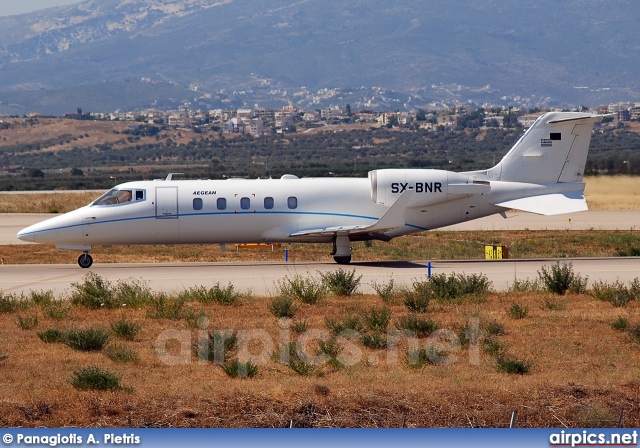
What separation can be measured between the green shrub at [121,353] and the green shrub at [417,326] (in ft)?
16.4

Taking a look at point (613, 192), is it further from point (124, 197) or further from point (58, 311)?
point (58, 311)

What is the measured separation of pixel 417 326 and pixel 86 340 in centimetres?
589

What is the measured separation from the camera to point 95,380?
47.4ft

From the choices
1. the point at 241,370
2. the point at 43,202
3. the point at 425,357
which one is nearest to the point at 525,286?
the point at 425,357

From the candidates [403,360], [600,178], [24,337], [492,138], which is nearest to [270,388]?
[403,360]

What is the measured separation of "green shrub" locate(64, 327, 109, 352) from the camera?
1748 centimetres

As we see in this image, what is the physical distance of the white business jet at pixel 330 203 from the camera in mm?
30719

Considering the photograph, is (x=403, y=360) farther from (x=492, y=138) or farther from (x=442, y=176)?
(x=492, y=138)

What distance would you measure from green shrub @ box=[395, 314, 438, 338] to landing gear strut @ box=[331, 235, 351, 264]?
12.1 m

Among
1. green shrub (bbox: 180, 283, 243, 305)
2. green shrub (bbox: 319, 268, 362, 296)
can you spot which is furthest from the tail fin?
green shrub (bbox: 180, 283, 243, 305)

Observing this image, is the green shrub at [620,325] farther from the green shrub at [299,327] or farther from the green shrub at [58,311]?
the green shrub at [58,311]

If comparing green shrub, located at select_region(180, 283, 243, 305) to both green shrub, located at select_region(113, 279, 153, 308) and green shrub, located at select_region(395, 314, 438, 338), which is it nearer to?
green shrub, located at select_region(113, 279, 153, 308)

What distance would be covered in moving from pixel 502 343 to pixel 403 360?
2051 mm

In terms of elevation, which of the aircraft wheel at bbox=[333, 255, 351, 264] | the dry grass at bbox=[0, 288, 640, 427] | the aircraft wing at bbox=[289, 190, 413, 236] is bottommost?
the dry grass at bbox=[0, 288, 640, 427]
